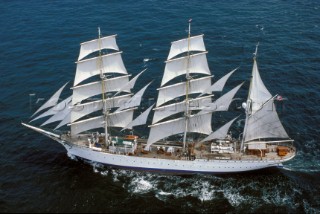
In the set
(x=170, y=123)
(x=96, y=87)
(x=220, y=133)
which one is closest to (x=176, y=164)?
(x=170, y=123)

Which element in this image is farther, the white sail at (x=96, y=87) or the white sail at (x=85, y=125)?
the white sail at (x=85, y=125)

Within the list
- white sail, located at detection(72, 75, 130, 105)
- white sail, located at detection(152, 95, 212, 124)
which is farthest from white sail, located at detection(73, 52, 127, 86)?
white sail, located at detection(152, 95, 212, 124)

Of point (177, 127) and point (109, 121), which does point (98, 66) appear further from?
point (177, 127)

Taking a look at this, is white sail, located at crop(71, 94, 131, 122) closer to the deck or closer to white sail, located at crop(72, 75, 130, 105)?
white sail, located at crop(72, 75, 130, 105)

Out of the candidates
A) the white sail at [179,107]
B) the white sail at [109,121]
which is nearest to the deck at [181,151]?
the white sail at [109,121]

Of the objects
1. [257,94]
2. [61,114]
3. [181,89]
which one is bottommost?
[61,114]

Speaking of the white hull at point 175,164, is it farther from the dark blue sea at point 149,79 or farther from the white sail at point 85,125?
the white sail at point 85,125

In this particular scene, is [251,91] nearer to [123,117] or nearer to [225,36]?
[123,117]

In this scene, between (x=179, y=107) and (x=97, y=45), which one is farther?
(x=179, y=107)
